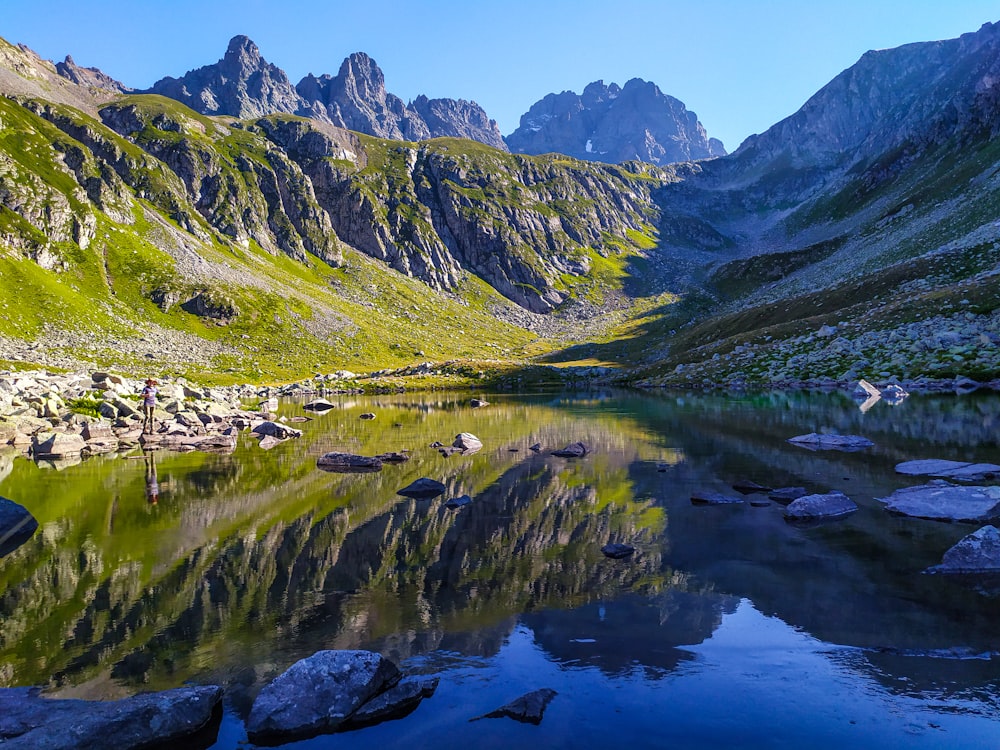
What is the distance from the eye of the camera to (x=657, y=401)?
219 feet

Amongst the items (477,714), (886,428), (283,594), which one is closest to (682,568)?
(477,714)

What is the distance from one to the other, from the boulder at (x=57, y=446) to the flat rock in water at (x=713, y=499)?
36442 millimetres

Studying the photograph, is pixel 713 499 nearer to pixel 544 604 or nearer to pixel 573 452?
pixel 544 604

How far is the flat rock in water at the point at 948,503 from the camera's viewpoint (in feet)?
→ 53.6

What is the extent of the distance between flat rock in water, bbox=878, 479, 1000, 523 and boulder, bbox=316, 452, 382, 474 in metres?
21.7

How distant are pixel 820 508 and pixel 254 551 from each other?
1685 centimetres

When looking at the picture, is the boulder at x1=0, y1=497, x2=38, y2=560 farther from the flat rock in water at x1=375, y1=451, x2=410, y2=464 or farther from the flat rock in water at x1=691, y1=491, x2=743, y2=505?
the flat rock in water at x1=691, y1=491, x2=743, y2=505

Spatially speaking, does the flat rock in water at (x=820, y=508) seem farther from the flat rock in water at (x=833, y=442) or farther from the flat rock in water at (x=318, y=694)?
the flat rock in water at (x=318, y=694)

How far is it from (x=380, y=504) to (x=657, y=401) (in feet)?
167

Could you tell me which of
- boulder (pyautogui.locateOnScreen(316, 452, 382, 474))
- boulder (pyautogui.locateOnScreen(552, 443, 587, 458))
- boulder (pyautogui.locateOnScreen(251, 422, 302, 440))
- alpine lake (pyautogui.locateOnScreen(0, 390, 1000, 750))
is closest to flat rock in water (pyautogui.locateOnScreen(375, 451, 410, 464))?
boulder (pyautogui.locateOnScreen(316, 452, 382, 474))

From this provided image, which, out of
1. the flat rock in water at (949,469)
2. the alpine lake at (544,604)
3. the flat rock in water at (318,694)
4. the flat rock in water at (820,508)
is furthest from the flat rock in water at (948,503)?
the flat rock in water at (318,694)

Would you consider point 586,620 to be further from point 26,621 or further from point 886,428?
point 886,428

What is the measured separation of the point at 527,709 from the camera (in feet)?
26.7

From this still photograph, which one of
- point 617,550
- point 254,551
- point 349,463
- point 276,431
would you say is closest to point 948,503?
point 617,550
